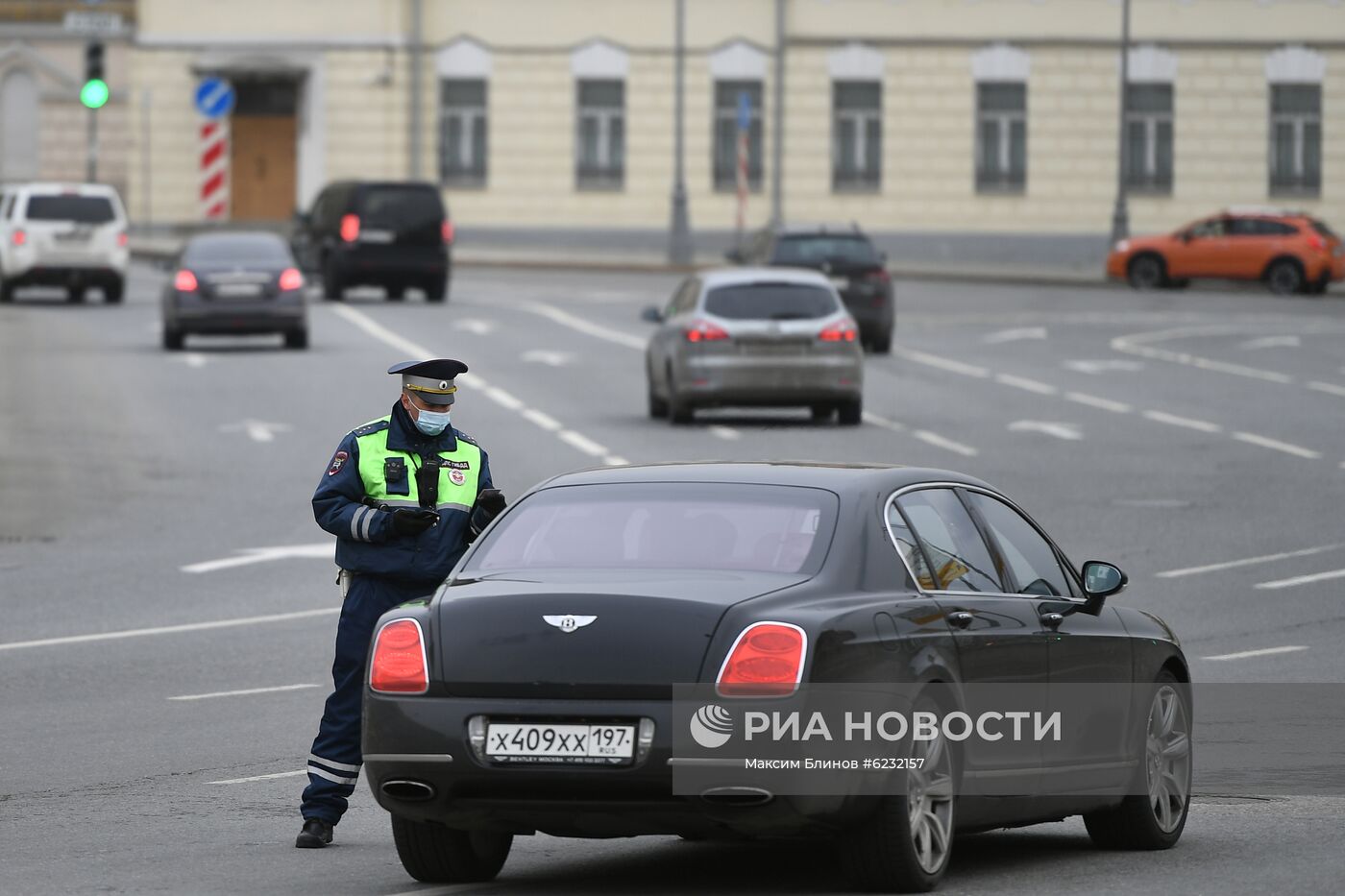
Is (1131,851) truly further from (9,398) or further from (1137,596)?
(9,398)

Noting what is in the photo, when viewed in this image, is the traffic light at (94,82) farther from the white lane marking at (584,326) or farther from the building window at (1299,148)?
the building window at (1299,148)

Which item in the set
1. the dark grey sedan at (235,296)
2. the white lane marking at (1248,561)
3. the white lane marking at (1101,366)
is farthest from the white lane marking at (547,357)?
the white lane marking at (1248,561)

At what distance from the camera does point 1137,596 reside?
1711 centimetres

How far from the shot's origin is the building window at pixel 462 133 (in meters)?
62.2

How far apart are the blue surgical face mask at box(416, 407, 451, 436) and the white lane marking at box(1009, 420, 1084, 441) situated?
60.2 ft

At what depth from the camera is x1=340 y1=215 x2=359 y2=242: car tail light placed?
148ft

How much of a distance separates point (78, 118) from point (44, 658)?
193 feet

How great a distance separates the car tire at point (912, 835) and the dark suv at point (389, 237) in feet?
122

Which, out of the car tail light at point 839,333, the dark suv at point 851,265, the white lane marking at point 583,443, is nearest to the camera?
the white lane marking at point 583,443

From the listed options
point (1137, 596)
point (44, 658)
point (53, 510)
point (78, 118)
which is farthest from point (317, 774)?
point (78, 118)

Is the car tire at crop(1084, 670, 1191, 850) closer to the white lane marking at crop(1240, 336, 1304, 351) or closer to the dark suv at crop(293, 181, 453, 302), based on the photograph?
the white lane marking at crop(1240, 336, 1304, 351)

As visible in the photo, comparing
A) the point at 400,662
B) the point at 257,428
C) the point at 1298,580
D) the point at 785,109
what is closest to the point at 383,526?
the point at 400,662

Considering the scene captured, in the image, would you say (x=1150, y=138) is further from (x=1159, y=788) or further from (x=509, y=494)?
(x=1159, y=788)

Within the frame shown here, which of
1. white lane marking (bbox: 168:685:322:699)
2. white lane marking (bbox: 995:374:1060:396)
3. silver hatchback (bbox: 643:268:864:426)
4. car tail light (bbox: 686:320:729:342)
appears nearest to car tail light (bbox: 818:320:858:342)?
silver hatchback (bbox: 643:268:864:426)
